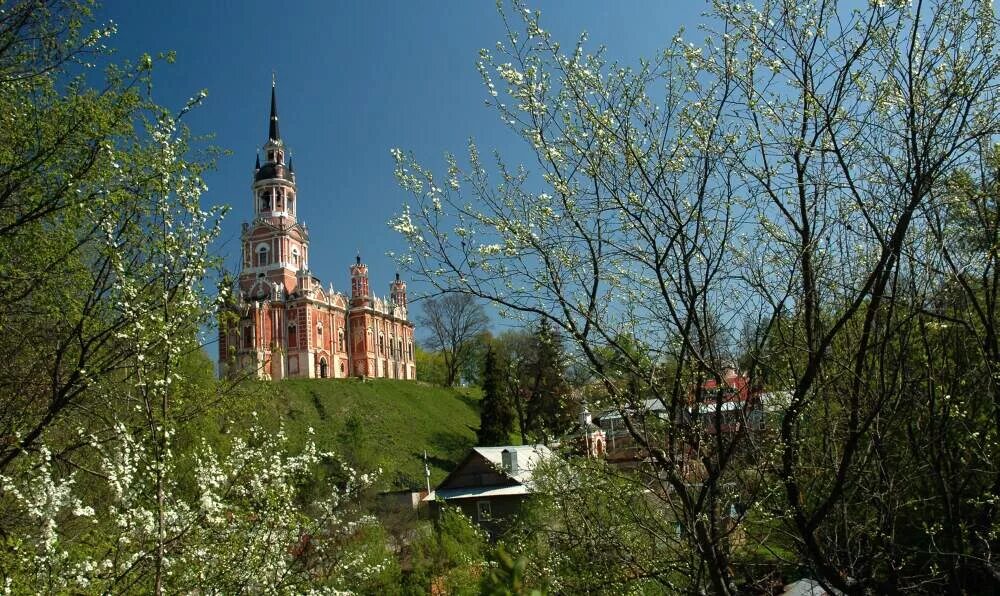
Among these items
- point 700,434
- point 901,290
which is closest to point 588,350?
point 700,434

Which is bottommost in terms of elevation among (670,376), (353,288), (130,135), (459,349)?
(670,376)

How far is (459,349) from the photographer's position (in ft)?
235

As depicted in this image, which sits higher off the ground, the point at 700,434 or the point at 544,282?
the point at 544,282

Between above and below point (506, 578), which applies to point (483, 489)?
below

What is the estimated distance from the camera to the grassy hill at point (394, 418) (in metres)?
40.4

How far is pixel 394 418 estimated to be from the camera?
160 ft

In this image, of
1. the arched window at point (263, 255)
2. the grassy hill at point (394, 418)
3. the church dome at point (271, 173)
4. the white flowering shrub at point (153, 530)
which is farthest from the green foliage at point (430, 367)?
the white flowering shrub at point (153, 530)

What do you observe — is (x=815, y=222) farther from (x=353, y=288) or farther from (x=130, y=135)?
(x=353, y=288)

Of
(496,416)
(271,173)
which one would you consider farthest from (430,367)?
(496,416)

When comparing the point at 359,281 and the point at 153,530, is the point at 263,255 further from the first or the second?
the point at 153,530

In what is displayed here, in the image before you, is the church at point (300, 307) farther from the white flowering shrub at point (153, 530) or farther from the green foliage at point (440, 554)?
the white flowering shrub at point (153, 530)

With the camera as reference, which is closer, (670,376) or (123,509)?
(670,376)

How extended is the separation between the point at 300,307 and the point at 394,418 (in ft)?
49.9

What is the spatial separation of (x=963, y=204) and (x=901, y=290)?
2.81 ft
